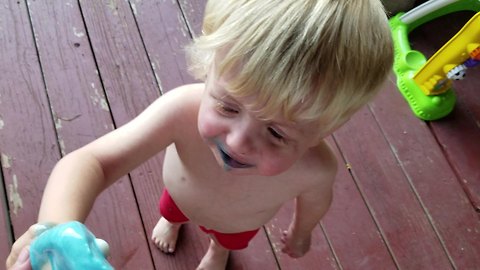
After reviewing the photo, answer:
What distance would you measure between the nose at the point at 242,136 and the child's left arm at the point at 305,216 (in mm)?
291

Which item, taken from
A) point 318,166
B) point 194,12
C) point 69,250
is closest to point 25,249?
point 69,250

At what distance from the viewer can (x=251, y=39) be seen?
0.67 meters

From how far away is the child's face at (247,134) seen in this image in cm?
73

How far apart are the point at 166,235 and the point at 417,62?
871 millimetres

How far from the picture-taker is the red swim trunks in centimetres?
112

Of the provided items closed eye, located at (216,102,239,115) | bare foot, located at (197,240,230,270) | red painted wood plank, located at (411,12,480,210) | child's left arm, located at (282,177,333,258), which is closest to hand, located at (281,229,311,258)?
child's left arm, located at (282,177,333,258)

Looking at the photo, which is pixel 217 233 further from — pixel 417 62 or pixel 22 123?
pixel 417 62

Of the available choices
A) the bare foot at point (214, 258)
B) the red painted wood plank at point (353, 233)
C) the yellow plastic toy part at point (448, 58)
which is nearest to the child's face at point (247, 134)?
the bare foot at point (214, 258)

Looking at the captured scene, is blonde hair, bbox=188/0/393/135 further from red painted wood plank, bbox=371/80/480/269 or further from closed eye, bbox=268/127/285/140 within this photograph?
red painted wood plank, bbox=371/80/480/269

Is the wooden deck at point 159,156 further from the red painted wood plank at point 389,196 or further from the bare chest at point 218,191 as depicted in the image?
the bare chest at point 218,191

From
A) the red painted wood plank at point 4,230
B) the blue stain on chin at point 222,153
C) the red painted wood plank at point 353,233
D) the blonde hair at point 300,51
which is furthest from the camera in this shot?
the red painted wood plank at point 353,233

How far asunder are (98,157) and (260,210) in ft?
1.11

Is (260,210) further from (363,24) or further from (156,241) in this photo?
(363,24)

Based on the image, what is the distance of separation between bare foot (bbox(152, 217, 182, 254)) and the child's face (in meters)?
0.51
